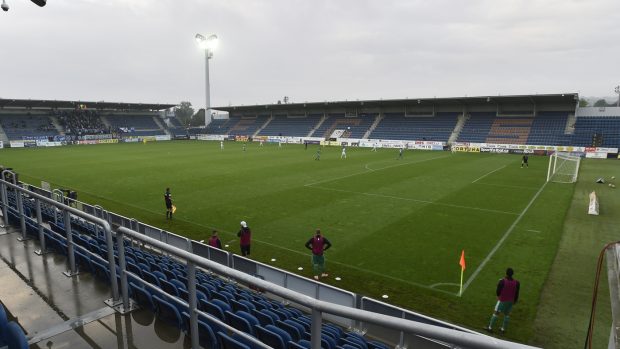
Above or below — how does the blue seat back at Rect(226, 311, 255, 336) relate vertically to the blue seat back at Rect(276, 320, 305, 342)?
above

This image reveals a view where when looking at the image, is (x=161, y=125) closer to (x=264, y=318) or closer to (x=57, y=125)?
(x=57, y=125)

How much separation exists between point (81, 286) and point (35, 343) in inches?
64.2

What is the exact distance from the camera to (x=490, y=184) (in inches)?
1055

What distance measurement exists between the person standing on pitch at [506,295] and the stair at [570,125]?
180 feet

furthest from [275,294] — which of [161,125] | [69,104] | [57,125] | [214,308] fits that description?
[161,125]

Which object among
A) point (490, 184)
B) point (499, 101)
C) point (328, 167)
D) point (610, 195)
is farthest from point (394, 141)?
point (610, 195)

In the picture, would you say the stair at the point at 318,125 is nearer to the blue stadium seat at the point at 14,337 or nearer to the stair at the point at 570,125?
the stair at the point at 570,125

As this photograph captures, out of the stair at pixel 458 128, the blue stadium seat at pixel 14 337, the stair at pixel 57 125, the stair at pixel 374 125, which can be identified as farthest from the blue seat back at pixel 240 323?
the stair at pixel 57 125

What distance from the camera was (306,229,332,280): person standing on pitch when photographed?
35.7 feet

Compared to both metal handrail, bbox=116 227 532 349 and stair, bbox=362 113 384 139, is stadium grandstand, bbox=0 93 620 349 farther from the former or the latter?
stair, bbox=362 113 384 139

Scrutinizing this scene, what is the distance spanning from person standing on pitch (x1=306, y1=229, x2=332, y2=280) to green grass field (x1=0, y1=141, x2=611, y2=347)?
384 mm

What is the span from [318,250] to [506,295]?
500cm

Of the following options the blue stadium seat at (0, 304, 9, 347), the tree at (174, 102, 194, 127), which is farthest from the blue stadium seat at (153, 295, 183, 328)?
the tree at (174, 102, 194, 127)

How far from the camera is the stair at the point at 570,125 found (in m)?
52.3
